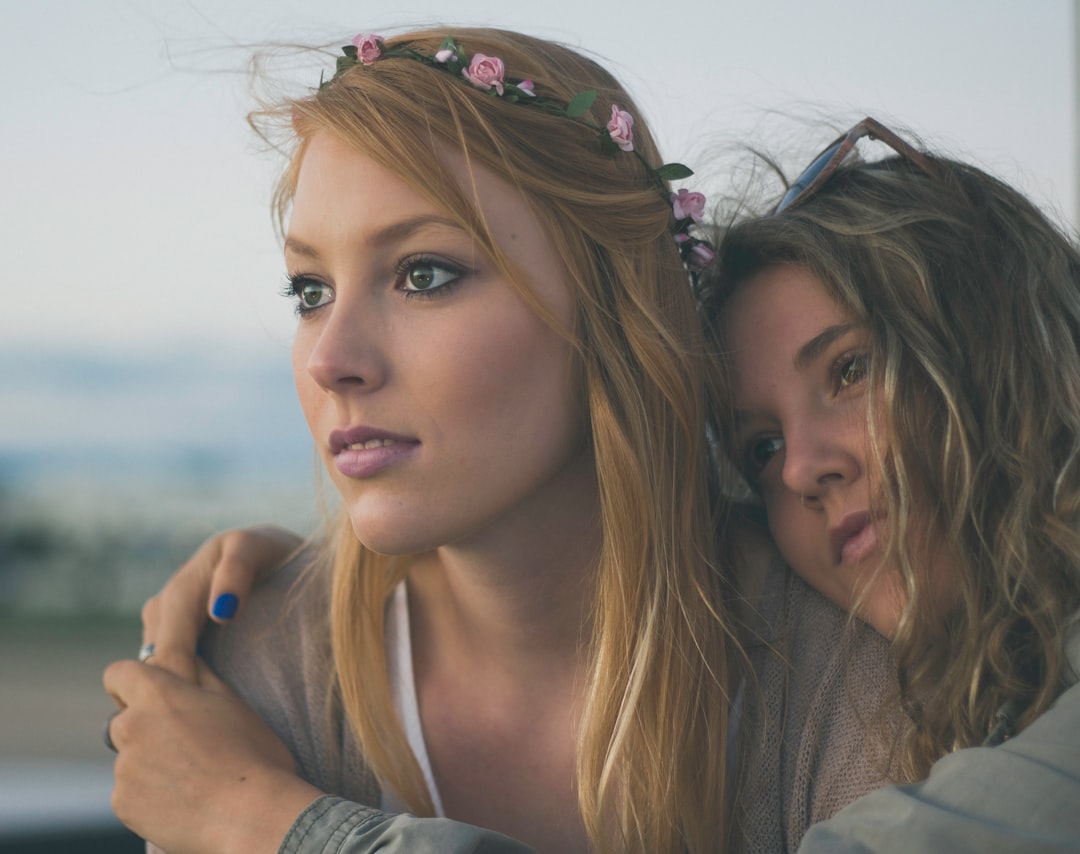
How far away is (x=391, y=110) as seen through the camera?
1.48m

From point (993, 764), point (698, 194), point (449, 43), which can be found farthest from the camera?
point (698, 194)

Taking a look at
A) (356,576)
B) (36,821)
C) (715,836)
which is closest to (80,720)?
(36,821)

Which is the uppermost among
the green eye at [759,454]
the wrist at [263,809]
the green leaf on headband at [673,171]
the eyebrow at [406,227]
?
the green leaf on headband at [673,171]

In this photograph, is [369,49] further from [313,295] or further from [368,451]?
[368,451]

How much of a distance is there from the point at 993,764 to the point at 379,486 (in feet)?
2.63

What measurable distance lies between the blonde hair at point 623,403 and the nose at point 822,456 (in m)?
0.17

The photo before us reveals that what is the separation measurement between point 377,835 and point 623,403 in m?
0.66

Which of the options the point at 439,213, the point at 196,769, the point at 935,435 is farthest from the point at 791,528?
Answer: the point at 196,769

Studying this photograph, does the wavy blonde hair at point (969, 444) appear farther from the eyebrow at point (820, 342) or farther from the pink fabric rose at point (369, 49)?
the pink fabric rose at point (369, 49)

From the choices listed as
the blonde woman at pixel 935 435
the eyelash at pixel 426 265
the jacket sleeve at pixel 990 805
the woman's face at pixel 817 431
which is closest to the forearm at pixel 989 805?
the jacket sleeve at pixel 990 805

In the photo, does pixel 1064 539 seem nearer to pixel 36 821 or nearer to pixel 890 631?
pixel 890 631

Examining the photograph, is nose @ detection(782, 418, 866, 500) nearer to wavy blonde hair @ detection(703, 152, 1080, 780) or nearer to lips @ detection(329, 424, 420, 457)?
wavy blonde hair @ detection(703, 152, 1080, 780)

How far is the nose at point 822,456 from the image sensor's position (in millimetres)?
1488

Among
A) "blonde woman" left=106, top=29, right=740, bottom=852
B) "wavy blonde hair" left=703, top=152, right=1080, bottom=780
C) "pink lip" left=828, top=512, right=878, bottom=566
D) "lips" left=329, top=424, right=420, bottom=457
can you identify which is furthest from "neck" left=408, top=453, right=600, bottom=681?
"wavy blonde hair" left=703, top=152, right=1080, bottom=780
